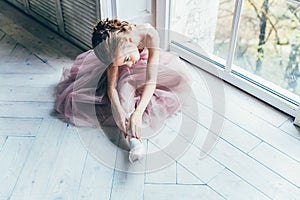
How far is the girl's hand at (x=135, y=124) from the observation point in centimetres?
169

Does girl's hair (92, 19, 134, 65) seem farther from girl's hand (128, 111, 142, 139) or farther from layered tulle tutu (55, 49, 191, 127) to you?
girl's hand (128, 111, 142, 139)

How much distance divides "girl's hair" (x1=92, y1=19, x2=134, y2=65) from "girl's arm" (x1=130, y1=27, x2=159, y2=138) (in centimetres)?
13

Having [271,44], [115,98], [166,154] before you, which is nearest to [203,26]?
[271,44]

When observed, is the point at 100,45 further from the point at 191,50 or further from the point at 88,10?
the point at 191,50

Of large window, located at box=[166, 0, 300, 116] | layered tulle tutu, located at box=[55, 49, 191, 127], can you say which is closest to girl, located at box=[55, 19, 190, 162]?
layered tulle tutu, located at box=[55, 49, 191, 127]

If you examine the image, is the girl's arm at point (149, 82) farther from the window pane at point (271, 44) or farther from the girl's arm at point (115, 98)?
the window pane at point (271, 44)

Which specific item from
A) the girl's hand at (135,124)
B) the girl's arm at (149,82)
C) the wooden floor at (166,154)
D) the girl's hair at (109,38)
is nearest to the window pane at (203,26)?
the wooden floor at (166,154)

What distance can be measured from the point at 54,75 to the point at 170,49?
721 millimetres

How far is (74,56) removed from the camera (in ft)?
7.82

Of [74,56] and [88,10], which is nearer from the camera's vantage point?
[88,10]

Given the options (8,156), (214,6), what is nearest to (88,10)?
(214,6)

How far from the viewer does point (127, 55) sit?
1809 millimetres

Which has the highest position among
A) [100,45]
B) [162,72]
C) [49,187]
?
[100,45]

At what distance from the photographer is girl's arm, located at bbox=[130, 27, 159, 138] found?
5.59ft
